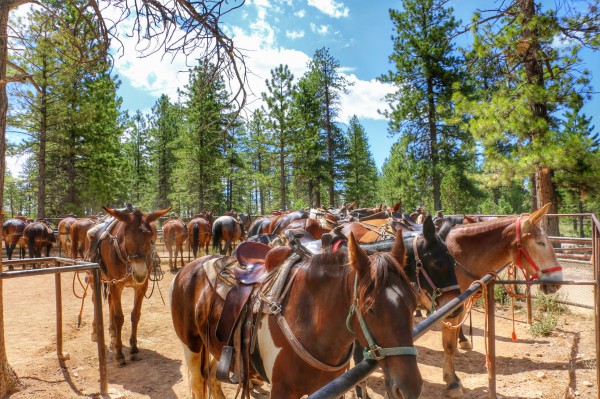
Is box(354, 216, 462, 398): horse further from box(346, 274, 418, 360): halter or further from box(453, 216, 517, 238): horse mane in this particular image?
box(346, 274, 418, 360): halter

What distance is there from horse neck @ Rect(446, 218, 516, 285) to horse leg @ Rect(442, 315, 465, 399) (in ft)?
2.43

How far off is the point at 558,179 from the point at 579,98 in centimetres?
210

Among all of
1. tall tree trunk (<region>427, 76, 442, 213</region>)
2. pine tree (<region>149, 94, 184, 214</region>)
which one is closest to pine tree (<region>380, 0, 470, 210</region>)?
tall tree trunk (<region>427, 76, 442, 213</region>)

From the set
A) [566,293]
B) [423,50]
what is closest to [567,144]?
[566,293]

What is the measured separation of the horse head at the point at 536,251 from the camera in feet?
13.6

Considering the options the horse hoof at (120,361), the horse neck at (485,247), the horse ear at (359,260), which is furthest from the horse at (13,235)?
the horse ear at (359,260)

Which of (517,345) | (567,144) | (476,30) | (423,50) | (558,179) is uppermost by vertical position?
(423,50)

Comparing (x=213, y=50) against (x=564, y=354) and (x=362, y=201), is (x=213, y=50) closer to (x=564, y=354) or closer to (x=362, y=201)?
(x=564, y=354)

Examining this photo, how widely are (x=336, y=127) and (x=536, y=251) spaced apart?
2737 centimetres

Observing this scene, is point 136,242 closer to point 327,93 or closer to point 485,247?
point 485,247

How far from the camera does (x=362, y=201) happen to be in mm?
37438

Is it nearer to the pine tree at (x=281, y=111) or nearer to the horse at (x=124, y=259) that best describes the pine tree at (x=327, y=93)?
the pine tree at (x=281, y=111)

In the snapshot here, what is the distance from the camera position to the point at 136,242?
4.94 m

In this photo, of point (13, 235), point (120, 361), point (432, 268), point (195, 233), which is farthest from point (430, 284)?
point (13, 235)
